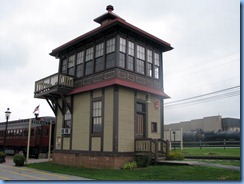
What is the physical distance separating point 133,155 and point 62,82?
22.7 feet

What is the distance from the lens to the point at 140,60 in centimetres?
1880

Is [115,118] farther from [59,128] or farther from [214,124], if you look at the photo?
[214,124]

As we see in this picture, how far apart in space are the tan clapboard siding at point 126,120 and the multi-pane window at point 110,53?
6.06ft

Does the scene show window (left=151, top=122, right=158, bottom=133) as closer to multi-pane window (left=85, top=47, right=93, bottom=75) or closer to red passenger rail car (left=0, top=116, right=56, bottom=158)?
multi-pane window (left=85, top=47, right=93, bottom=75)

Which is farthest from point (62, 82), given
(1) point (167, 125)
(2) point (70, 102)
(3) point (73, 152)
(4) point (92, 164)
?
(1) point (167, 125)

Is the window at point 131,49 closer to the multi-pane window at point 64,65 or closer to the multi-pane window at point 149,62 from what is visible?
the multi-pane window at point 149,62

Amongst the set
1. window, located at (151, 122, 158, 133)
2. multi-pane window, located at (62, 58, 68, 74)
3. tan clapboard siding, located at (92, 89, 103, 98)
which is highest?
multi-pane window, located at (62, 58, 68, 74)

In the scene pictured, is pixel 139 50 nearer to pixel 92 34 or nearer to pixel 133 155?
pixel 92 34

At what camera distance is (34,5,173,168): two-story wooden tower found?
16719mm

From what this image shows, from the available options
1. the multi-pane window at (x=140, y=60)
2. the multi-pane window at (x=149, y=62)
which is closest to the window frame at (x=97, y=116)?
the multi-pane window at (x=140, y=60)

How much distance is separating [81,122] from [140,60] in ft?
18.2

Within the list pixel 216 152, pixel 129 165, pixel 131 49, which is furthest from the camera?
pixel 216 152

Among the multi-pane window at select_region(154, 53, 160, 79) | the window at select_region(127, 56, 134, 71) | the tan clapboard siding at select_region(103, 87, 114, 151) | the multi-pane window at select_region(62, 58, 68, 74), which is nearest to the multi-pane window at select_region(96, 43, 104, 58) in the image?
the window at select_region(127, 56, 134, 71)

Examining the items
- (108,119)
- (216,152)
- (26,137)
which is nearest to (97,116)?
(108,119)
